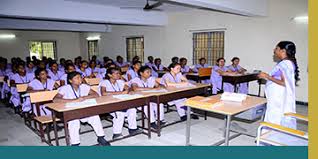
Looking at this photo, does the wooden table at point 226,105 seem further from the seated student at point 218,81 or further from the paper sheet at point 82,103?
the seated student at point 218,81

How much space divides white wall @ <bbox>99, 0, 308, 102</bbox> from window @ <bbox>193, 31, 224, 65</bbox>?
20 cm

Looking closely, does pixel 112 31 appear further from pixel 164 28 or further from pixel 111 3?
pixel 111 3

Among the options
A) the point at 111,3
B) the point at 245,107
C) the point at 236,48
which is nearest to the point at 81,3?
the point at 111,3

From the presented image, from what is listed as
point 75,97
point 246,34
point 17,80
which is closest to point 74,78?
point 75,97

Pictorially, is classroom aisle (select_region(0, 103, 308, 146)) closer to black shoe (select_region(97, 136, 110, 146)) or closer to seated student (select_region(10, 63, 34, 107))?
black shoe (select_region(97, 136, 110, 146))

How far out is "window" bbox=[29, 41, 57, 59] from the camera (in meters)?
12.0

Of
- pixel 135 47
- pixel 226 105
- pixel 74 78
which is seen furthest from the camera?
pixel 135 47

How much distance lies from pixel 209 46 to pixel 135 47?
368cm

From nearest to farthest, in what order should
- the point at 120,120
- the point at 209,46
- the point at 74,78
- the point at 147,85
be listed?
the point at 74,78
the point at 120,120
the point at 147,85
the point at 209,46

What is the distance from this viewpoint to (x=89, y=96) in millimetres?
3514

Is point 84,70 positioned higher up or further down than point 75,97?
higher up

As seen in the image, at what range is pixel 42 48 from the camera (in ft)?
40.1

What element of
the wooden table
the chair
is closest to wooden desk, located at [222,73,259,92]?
the wooden table

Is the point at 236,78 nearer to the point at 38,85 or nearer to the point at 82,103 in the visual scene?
the point at 82,103
